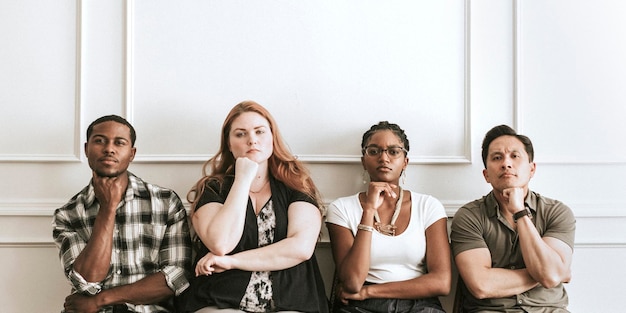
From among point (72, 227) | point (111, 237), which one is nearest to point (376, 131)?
point (111, 237)

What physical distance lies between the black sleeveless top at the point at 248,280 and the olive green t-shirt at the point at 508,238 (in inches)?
27.1

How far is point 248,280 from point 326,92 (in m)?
1.11

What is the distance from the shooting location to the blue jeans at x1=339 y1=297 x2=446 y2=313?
8.40 ft

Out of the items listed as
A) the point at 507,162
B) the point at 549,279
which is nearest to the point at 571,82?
the point at 507,162

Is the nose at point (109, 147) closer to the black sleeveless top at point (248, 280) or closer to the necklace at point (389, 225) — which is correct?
the black sleeveless top at point (248, 280)

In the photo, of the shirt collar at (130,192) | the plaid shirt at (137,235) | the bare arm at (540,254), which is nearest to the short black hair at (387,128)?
the bare arm at (540,254)

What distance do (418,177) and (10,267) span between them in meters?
2.15

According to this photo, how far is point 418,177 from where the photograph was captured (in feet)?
10.1

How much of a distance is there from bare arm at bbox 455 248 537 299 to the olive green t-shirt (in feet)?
0.16

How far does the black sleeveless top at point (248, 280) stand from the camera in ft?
7.94

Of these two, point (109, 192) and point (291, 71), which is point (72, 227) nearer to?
point (109, 192)

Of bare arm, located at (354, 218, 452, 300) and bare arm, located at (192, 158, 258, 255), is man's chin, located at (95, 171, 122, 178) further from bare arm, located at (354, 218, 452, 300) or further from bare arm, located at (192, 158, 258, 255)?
bare arm, located at (354, 218, 452, 300)

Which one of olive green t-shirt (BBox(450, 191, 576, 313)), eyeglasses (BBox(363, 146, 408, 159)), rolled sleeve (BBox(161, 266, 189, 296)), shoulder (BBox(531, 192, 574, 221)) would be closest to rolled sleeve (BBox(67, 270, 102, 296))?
rolled sleeve (BBox(161, 266, 189, 296))

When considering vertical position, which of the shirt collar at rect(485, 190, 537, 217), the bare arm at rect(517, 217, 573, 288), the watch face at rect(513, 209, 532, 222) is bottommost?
the bare arm at rect(517, 217, 573, 288)
